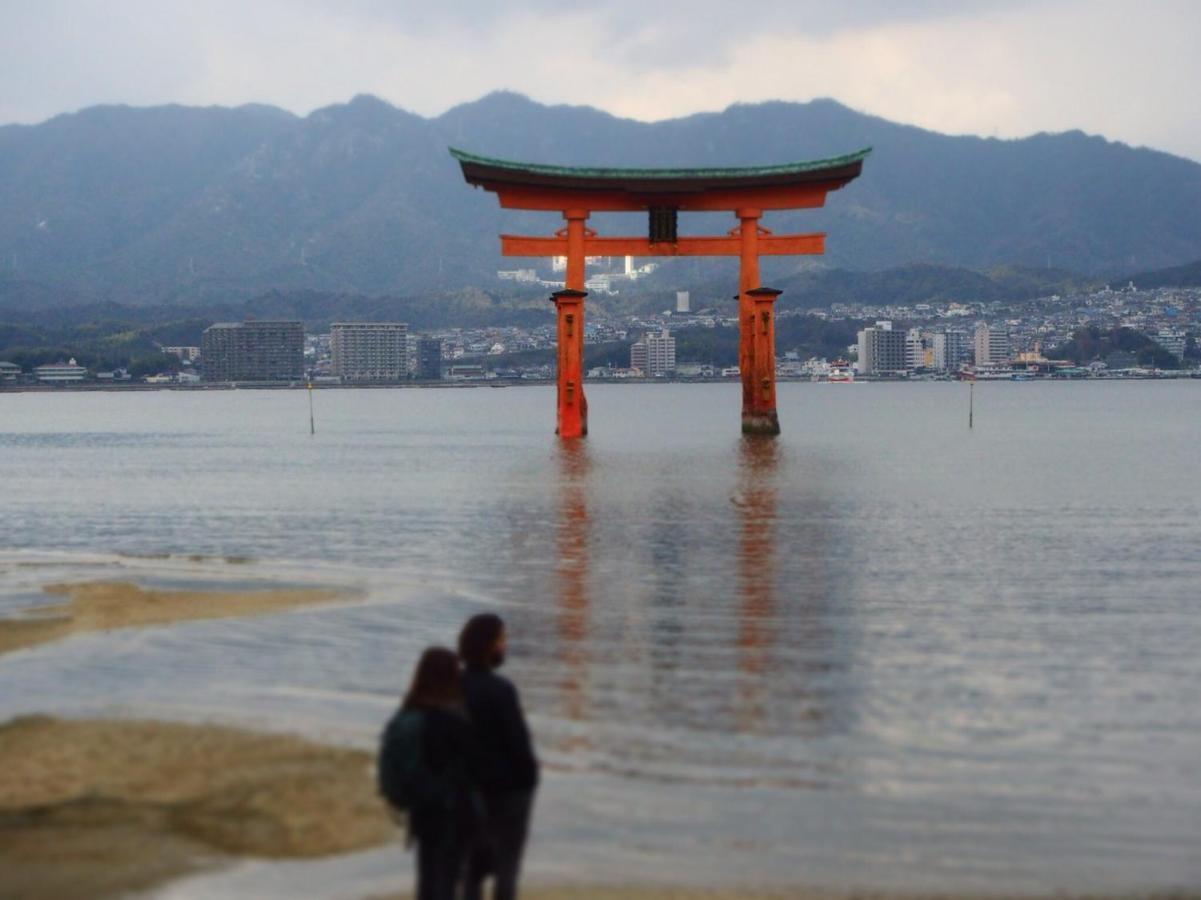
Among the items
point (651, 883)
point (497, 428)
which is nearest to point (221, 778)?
point (651, 883)

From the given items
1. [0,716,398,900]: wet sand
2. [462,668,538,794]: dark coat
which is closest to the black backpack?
[462,668,538,794]: dark coat

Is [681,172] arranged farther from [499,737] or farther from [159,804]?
[499,737]

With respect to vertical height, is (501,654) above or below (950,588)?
above

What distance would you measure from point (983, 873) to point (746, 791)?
2100 millimetres

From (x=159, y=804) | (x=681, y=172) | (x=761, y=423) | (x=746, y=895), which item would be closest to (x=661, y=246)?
(x=681, y=172)

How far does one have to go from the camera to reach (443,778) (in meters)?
7.69

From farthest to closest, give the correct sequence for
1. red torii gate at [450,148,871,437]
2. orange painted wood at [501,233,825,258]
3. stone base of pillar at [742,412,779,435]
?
stone base of pillar at [742,412,779,435] < orange painted wood at [501,233,825,258] < red torii gate at [450,148,871,437]

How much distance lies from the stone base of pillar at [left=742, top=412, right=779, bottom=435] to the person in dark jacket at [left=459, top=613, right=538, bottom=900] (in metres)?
54.2

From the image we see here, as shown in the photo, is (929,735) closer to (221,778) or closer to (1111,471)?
(221,778)

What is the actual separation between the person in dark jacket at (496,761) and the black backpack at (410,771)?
321mm

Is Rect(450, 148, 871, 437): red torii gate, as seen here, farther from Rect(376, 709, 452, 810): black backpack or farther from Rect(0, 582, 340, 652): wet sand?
Rect(376, 709, 452, 810): black backpack

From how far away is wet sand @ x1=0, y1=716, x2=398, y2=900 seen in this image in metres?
9.72

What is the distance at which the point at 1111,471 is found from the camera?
51.3 metres

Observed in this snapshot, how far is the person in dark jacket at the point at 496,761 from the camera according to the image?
311 inches
